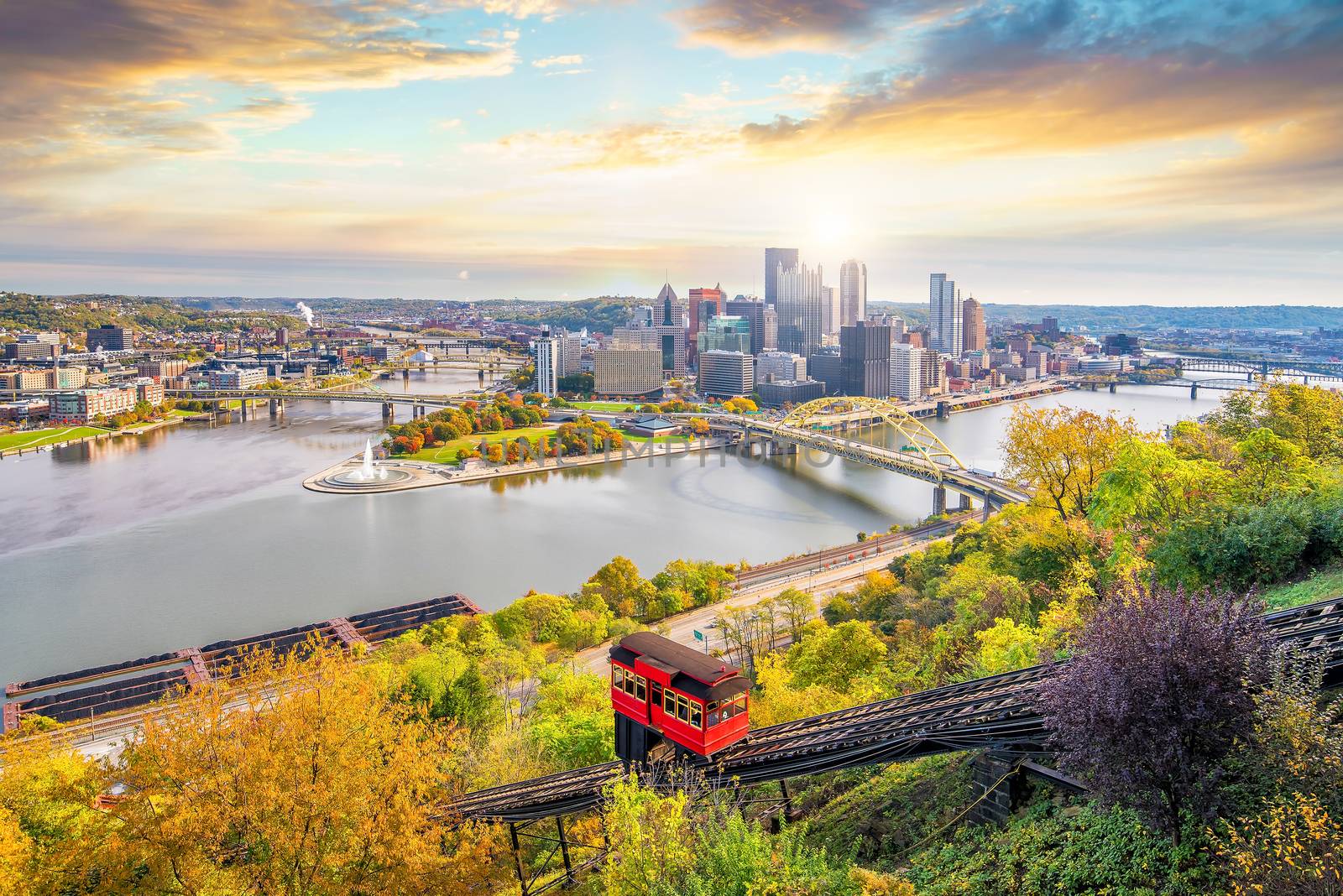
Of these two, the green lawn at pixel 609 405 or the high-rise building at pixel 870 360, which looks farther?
the high-rise building at pixel 870 360

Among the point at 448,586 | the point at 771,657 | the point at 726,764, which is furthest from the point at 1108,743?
the point at 448,586

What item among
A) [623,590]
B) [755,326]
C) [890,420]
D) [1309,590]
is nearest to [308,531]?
[623,590]

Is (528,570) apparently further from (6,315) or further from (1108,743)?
(6,315)

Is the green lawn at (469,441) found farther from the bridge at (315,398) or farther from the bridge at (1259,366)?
the bridge at (1259,366)

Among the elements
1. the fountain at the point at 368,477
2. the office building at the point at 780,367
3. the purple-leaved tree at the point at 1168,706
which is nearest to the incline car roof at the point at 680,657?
the purple-leaved tree at the point at 1168,706

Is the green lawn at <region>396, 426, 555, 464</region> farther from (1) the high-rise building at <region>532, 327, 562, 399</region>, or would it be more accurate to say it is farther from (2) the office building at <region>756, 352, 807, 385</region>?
(2) the office building at <region>756, 352, 807, 385</region>

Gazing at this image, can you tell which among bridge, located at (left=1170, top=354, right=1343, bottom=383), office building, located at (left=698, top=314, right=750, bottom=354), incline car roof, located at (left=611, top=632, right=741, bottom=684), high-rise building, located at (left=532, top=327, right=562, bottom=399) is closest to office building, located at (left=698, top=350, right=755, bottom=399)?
office building, located at (left=698, top=314, right=750, bottom=354)
